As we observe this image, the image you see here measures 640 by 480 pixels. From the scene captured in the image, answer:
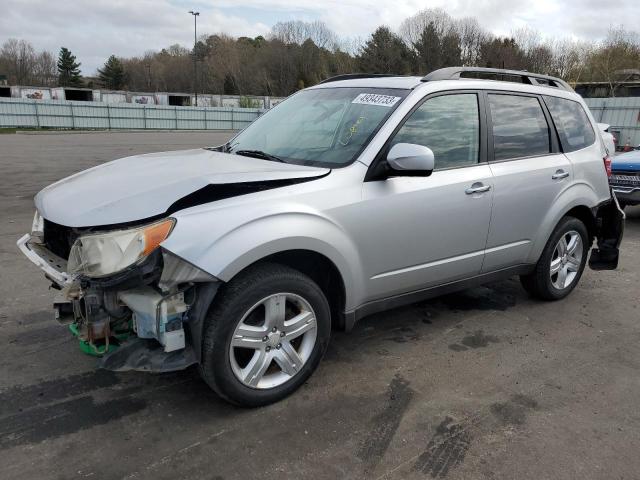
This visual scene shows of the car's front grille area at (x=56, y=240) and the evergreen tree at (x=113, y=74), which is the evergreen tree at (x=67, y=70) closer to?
the evergreen tree at (x=113, y=74)

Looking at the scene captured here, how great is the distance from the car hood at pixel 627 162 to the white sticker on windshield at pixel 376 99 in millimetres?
6579

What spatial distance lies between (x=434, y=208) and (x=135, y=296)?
6.41ft

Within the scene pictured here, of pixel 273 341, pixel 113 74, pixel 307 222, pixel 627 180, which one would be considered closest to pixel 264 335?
pixel 273 341

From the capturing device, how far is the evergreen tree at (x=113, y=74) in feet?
333

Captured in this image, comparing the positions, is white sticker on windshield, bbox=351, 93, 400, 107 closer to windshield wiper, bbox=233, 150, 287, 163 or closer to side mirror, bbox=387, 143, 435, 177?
side mirror, bbox=387, 143, 435, 177

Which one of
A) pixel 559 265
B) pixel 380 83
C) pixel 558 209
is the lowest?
pixel 559 265

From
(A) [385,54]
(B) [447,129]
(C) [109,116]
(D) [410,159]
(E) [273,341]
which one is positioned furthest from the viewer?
(A) [385,54]

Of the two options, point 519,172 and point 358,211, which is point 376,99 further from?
point 519,172

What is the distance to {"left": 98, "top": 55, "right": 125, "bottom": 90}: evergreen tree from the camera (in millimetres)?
101375

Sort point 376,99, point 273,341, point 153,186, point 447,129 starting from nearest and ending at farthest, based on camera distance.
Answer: point 153,186 → point 273,341 → point 376,99 → point 447,129

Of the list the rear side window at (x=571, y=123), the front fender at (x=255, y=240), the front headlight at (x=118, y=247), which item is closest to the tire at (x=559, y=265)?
the rear side window at (x=571, y=123)

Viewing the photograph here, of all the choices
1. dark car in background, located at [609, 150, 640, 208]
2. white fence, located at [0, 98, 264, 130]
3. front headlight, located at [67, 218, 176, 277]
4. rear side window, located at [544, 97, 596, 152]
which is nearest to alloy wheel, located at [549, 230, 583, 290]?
rear side window, located at [544, 97, 596, 152]

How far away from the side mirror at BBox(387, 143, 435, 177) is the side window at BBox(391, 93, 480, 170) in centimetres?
24

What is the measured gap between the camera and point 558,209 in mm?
4480
